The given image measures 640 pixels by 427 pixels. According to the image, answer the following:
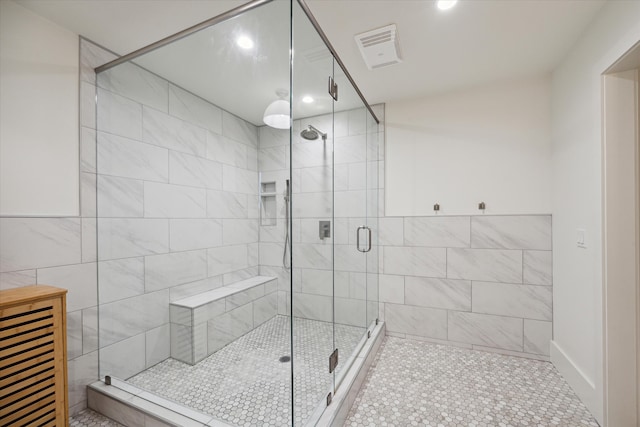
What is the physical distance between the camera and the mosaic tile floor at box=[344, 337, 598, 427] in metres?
1.56

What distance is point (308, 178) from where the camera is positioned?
1.52 m

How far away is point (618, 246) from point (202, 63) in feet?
8.92

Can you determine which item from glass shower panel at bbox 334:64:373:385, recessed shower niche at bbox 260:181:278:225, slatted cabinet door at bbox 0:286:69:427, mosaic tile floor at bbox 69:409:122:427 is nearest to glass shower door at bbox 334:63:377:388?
glass shower panel at bbox 334:64:373:385

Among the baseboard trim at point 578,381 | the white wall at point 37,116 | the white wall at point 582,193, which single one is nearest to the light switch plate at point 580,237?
the white wall at point 582,193

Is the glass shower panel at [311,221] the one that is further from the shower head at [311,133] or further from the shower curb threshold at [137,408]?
the shower curb threshold at [137,408]

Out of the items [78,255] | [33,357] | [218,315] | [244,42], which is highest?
[244,42]

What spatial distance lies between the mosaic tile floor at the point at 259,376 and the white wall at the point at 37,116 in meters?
1.24

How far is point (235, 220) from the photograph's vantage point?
2.29 meters

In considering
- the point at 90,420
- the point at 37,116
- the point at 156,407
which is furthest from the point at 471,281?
the point at 37,116

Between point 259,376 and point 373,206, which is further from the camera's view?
point 373,206

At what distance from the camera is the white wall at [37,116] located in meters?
1.38

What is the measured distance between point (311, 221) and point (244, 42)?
4.01ft

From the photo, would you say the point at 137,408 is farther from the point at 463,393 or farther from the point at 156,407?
the point at 463,393

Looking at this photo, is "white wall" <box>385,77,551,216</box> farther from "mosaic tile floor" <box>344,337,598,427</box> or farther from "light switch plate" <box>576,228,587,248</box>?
"mosaic tile floor" <box>344,337,598,427</box>
